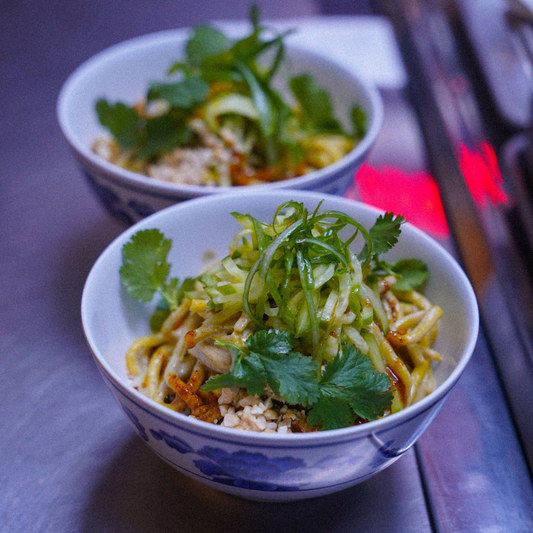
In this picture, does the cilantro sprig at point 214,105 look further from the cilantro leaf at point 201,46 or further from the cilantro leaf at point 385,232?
the cilantro leaf at point 385,232

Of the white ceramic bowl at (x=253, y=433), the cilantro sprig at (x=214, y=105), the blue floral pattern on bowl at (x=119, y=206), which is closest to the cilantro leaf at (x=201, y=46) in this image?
the cilantro sprig at (x=214, y=105)

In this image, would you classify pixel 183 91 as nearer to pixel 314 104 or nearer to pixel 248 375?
pixel 314 104

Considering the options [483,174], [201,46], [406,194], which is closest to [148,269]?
[201,46]

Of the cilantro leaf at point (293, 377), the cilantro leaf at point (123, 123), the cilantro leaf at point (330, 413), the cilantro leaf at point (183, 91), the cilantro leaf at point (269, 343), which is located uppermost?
the cilantro leaf at point (183, 91)

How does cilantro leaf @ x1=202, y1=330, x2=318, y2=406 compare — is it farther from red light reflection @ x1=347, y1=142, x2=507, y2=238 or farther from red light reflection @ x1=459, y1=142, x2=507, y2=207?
red light reflection @ x1=459, y1=142, x2=507, y2=207

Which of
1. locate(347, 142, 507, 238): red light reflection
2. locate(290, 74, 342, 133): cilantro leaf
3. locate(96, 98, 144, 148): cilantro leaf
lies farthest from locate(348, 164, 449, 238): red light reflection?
locate(96, 98, 144, 148): cilantro leaf

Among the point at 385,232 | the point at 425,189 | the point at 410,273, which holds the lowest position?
the point at 425,189

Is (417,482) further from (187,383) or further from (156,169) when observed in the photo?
(156,169)
